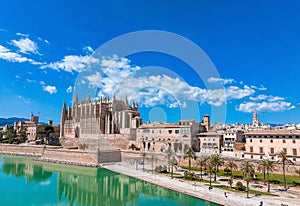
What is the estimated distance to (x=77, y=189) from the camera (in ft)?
103

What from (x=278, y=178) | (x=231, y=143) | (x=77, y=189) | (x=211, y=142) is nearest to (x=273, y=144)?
(x=278, y=178)

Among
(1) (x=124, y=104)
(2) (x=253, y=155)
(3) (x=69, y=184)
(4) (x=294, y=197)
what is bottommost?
(3) (x=69, y=184)

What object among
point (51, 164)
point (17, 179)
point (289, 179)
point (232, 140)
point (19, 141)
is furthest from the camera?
point (19, 141)

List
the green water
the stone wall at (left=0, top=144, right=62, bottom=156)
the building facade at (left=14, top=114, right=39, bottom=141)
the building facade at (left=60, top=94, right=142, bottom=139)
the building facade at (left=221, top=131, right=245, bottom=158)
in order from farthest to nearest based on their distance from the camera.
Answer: the building facade at (left=14, top=114, right=39, bottom=141) < the building facade at (left=60, top=94, right=142, bottom=139) < the stone wall at (left=0, top=144, right=62, bottom=156) < the building facade at (left=221, top=131, right=245, bottom=158) < the green water

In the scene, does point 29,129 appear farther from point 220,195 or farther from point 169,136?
point 220,195

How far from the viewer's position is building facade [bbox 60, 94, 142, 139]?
6359cm

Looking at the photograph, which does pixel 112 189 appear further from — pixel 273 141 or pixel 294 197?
pixel 273 141

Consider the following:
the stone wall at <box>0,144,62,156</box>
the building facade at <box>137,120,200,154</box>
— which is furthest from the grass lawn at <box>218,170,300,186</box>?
the stone wall at <box>0,144,62,156</box>

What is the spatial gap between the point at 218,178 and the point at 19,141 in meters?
63.6

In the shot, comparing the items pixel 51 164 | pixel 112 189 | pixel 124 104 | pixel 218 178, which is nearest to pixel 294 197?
pixel 218 178

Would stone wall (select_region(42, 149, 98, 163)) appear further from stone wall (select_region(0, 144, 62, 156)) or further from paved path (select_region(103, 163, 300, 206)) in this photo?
paved path (select_region(103, 163, 300, 206))

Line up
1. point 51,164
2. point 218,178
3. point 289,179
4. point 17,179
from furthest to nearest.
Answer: point 51,164, point 17,179, point 218,178, point 289,179

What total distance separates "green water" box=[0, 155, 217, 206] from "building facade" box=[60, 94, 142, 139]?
70.3ft

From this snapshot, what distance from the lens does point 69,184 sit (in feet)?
111
